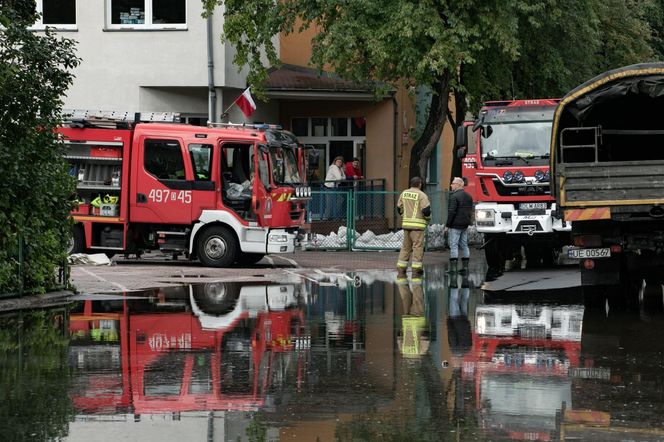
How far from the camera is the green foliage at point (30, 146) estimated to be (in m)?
16.2

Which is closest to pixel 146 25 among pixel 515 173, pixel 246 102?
pixel 246 102

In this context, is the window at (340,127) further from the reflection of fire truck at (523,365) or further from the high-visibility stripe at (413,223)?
the reflection of fire truck at (523,365)

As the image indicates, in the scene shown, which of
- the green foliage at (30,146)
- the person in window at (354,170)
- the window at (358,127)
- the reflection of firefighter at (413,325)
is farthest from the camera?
the window at (358,127)

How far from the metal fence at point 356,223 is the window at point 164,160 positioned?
5583 mm

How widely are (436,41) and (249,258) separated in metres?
6.03

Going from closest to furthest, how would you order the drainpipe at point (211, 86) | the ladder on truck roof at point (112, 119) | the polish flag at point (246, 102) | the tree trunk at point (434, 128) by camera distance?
the ladder on truck roof at point (112, 119) → the tree trunk at point (434, 128) → the polish flag at point (246, 102) → the drainpipe at point (211, 86)

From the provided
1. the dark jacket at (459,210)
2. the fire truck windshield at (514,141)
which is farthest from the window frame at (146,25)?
the dark jacket at (459,210)

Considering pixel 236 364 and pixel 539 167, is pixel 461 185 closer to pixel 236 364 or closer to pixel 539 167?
pixel 539 167

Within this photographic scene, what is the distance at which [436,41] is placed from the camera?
27.0m

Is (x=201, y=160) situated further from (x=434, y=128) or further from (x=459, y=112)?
(x=459, y=112)

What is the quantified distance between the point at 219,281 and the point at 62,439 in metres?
13.3

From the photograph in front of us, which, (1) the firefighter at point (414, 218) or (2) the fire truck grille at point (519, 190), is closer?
(1) the firefighter at point (414, 218)

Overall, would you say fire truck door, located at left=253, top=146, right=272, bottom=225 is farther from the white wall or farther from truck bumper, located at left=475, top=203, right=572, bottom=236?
the white wall

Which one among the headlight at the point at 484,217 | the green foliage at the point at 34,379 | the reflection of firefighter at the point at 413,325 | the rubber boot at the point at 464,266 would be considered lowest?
the green foliage at the point at 34,379
